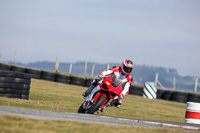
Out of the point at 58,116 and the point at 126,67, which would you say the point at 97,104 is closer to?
the point at 126,67

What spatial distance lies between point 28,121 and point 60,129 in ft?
1.98

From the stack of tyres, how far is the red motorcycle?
17.5 ft

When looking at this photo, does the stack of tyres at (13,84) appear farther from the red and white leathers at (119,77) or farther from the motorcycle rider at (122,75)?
the red and white leathers at (119,77)

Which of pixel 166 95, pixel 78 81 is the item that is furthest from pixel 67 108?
pixel 78 81

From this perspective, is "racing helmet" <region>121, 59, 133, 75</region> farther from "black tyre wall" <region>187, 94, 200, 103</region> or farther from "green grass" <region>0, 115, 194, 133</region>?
"black tyre wall" <region>187, 94, 200, 103</region>

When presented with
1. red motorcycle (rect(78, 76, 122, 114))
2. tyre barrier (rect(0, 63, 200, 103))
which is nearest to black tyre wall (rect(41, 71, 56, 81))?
tyre barrier (rect(0, 63, 200, 103))

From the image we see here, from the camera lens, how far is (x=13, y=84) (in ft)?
50.0

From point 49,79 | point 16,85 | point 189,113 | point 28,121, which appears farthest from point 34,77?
point 28,121

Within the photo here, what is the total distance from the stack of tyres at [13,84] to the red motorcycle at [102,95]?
5.34 m

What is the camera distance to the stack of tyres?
1495cm

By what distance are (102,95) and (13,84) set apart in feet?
19.1

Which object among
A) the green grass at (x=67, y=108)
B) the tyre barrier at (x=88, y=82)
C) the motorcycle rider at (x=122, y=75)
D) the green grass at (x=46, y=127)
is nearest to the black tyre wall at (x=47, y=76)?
the tyre barrier at (x=88, y=82)

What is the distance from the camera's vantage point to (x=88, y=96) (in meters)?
10.7

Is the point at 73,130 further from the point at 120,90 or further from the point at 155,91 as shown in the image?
the point at 155,91
